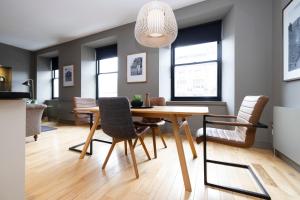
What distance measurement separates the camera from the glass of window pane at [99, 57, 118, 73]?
494 centimetres

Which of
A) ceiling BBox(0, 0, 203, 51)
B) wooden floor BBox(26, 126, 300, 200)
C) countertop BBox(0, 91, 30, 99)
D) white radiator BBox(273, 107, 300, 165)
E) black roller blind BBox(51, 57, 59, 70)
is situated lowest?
wooden floor BBox(26, 126, 300, 200)

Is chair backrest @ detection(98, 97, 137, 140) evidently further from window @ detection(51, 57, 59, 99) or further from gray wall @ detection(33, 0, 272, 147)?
window @ detection(51, 57, 59, 99)

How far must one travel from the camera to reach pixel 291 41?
6.50 feet

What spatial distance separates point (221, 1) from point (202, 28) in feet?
2.32

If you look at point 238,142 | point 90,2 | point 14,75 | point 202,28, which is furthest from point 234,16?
point 14,75

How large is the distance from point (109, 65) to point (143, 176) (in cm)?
407

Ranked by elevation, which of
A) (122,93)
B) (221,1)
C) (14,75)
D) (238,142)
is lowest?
(238,142)

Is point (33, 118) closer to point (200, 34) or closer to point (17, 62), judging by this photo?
point (200, 34)

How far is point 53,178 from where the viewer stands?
1638 millimetres

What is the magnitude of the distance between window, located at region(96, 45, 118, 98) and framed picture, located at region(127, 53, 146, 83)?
979 millimetres

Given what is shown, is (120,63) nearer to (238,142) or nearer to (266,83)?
(266,83)

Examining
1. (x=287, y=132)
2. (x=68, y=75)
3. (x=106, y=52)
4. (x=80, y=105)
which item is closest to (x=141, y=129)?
(x=287, y=132)

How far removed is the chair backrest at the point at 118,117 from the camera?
1.60 metres

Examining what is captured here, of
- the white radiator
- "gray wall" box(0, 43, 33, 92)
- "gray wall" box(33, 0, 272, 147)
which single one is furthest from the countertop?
"gray wall" box(0, 43, 33, 92)
